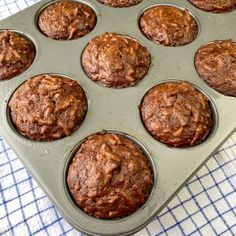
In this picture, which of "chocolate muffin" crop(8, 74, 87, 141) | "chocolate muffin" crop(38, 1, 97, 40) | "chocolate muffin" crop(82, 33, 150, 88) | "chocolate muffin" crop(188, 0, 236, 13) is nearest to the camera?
"chocolate muffin" crop(8, 74, 87, 141)

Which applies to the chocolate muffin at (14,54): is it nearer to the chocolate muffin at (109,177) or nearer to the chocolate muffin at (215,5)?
the chocolate muffin at (109,177)

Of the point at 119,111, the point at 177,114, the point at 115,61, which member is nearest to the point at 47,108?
the point at 119,111

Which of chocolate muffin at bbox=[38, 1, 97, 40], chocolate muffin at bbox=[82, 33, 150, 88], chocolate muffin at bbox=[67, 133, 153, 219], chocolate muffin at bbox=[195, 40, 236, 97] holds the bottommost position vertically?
chocolate muffin at bbox=[67, 133, 153, 219]

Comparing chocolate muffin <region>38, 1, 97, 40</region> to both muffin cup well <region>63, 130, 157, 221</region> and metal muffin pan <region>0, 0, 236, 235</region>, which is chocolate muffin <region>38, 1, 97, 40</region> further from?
muffin cup well <region>63, 130, 157, 221</region>

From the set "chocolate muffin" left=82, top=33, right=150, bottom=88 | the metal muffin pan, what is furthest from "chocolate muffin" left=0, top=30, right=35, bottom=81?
"chocolate muffin" left=82, top=33, right=150, bottom=88

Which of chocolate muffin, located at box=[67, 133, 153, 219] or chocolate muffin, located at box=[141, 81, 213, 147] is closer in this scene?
chocolate muffin, located at box=[67, 133, 153, 219]

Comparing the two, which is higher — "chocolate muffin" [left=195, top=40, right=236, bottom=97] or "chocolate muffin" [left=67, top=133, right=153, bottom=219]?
"chocolate muffin" [left=195, top=40, right=236, bottom=97]

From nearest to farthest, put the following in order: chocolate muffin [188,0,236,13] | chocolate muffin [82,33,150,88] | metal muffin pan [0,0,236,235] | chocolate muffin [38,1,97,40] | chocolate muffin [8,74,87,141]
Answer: metal muffin pan [0,0,236,235] < chocolate muffin [8,74,87,141] < chocolate muffin [82,33,150,88] < chocolate muffin [38,1,97,40] < chocolate muffin [188,0,236,13]
